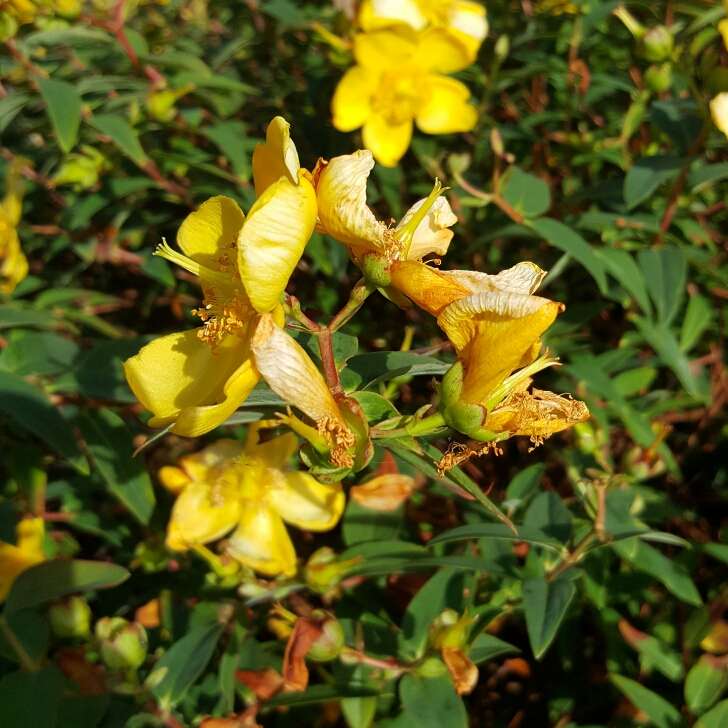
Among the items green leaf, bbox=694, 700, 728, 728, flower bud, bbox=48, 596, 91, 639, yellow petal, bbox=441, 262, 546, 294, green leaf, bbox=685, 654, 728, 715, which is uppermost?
yellow petal, bbox=441, 262, 546, 294

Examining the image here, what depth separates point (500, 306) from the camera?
1.75 feet

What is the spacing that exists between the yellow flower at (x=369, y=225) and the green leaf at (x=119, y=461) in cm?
57

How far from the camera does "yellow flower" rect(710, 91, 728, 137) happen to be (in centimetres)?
103

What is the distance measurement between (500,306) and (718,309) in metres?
1.16

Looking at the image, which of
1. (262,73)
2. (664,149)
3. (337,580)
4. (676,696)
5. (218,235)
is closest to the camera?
(218,235)

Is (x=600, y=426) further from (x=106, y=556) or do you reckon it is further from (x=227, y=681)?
(x=106, y=556)

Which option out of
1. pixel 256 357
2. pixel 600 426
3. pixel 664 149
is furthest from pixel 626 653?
pixel 664 149

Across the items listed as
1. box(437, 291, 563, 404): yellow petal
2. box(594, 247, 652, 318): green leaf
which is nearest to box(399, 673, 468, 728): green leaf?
box(437, 291, 563, 404): yellow petal

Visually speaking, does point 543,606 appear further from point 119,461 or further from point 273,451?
point 119,461

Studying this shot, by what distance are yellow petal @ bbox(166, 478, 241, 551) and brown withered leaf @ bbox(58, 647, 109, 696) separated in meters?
0.19

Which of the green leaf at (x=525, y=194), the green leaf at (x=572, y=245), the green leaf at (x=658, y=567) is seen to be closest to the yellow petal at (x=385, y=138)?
the green leaf at (x=525, y=194)

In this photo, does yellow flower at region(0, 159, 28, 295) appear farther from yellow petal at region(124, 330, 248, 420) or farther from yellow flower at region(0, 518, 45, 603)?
yellow petal at region(124, 330, 248, 420)

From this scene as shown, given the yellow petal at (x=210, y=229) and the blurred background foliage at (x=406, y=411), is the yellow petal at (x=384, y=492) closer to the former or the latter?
the blurred background foliage at (x=406, y=411)

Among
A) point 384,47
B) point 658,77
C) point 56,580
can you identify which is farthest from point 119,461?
point 658,77
